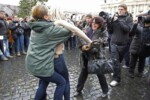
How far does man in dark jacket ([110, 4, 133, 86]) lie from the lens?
5977mm

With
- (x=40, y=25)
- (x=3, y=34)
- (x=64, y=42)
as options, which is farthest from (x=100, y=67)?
(x=3, y=34)

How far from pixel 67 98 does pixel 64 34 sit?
1.27 metres

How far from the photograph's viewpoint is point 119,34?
6148 millimetres

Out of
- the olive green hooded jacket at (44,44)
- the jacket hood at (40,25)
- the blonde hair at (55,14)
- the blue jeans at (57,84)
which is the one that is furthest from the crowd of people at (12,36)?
the jacket hood at (40,25)

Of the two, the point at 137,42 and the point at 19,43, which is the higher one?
the point at 137,42

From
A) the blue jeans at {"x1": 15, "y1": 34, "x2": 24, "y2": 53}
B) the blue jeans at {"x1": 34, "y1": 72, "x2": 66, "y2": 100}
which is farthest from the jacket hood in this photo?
the blue jeans at {"x1": 15, "y1": 34, "x2": 24, "y2": 53}


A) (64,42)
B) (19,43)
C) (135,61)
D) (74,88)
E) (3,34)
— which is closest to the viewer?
(64,42)

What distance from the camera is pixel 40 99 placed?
13.8 ft

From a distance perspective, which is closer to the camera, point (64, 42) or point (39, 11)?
point (39, 11)

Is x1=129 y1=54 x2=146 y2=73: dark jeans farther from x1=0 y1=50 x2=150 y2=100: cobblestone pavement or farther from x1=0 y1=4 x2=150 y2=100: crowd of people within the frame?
x1=0 y1=50 x2=150 y2=100: cobblestone pavement

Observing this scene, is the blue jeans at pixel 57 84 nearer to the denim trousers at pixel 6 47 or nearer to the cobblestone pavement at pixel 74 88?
the cobblestone pavement at pixel 74 88

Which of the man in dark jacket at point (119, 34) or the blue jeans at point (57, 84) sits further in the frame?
the man in dark jacket at point (119, 34)

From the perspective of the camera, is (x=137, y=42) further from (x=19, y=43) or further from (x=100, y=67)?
(x=19, y=43)

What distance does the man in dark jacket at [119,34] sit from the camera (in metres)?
5.98
